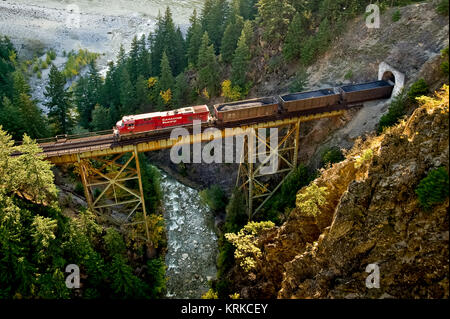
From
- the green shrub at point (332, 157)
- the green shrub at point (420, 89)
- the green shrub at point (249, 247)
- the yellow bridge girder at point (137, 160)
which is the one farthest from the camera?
the green shrub at point (332, 157)

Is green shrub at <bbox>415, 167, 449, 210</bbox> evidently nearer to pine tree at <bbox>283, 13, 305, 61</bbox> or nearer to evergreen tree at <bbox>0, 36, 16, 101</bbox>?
pine tree at <bbox>283, 13, 305, 61</bbox>

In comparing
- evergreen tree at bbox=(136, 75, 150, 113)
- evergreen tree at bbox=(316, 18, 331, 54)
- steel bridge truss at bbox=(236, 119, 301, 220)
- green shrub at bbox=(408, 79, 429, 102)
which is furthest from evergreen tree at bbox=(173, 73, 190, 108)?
green shrub at bbox=(408, 79, 429, 102)

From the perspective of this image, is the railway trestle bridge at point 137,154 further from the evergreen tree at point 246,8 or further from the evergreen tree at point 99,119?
the evergreen tree at point 246,8

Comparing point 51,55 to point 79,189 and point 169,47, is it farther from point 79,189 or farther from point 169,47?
point 79,189

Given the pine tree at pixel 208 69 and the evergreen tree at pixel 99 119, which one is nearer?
the evergreen tree at pixel 99 119

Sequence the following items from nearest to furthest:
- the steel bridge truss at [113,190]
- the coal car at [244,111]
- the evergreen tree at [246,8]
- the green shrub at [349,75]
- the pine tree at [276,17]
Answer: the steel bridge truss at [113,190], the coal car at [244,111], the green shrub at [349,75], the pine tree at [276,17], the evergreen tree at [246,8]

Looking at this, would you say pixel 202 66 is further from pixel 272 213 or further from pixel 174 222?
pixel 272 213

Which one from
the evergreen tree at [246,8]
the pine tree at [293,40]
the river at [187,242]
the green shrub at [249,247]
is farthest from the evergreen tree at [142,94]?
the green shrub at [249,247]

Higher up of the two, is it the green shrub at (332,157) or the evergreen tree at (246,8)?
the evergreen tree at (246,8)
